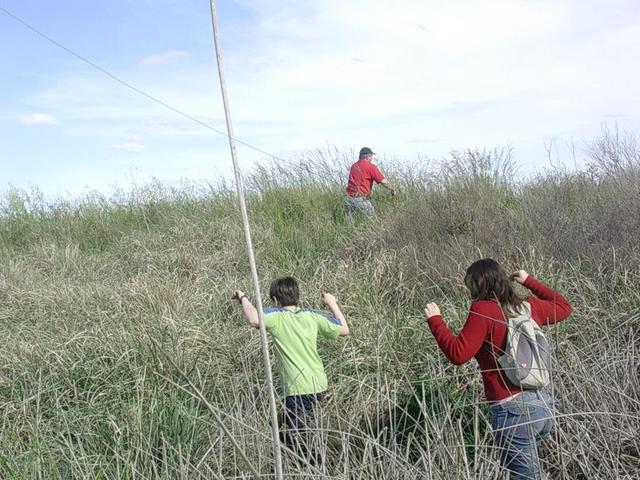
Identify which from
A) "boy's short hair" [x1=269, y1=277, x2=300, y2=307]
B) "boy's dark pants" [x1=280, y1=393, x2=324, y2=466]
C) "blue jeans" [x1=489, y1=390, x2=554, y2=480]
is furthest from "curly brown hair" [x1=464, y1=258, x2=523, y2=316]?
"boy's short hair" [x1=269, y1=277, x2=300, y2=307]

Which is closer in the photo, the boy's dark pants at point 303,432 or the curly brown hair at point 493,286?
the boy's dark pants at point 303,432

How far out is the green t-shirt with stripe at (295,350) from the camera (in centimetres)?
356

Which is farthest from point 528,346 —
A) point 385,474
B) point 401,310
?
point 401,310

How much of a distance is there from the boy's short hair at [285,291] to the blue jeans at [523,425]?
1393mm

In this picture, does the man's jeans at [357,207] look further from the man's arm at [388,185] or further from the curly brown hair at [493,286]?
the curly brown hair at [493,286]

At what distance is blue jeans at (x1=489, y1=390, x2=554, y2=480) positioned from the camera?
8.84 feet

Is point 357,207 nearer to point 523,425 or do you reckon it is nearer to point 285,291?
point 285,291

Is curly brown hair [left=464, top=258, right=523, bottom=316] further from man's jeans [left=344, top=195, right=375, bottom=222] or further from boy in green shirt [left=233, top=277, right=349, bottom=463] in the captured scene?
man's jeans [left=344, top=195, right=375, bottom=222]

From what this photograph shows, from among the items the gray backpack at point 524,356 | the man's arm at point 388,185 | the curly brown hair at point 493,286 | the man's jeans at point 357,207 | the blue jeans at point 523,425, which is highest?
the man's arm at point 388,185

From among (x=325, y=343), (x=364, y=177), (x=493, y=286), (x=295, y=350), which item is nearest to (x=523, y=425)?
(x=493, y=286)

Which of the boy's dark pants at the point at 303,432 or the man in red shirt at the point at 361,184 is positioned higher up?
the man in red shirt at the point at 361,184

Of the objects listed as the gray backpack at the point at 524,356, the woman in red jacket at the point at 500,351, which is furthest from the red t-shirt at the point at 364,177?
the gray backpack at the point at 524,356

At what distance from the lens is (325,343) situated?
4.80 meters

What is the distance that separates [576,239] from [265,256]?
12.5 feet
